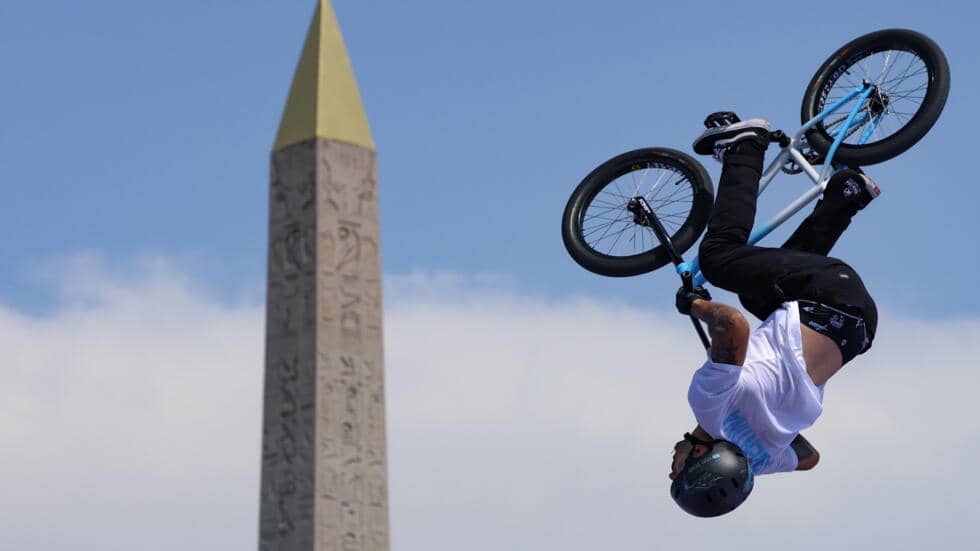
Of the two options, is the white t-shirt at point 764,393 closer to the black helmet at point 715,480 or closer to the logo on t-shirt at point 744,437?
the logo on t-shirt at point 744,437

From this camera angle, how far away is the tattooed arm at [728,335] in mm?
12109

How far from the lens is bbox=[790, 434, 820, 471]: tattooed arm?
13.7 metres

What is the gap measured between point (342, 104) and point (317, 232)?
29.9 inches

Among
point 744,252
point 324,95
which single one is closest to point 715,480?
point 744,252

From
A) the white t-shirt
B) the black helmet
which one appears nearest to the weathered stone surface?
the white t-shirt

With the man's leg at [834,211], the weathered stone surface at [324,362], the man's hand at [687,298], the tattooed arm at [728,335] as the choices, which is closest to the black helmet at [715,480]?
the tattooed arm at [728,335]

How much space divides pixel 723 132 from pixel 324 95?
185 inches

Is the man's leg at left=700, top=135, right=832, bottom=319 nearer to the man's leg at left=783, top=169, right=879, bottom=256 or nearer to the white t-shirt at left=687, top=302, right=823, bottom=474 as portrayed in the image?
the white t-shirt at left=687, top=302, right=823, bottom=474

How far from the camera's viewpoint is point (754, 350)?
501 inches

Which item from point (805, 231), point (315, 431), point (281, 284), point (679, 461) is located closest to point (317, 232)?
point (281, 284)

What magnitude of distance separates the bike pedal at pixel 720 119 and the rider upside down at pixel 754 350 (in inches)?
16.7

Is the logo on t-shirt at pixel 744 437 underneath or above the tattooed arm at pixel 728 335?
underneath

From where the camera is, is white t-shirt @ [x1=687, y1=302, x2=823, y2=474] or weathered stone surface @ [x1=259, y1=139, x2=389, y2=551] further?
white t-shirt @ [x1=687, y1=302, x2=823, y2=474]

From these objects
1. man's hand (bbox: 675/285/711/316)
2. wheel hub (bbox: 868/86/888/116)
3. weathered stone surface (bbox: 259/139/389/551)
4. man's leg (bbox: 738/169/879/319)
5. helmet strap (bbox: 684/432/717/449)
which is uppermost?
wheel hub (bbox: 868/86/888/116)
